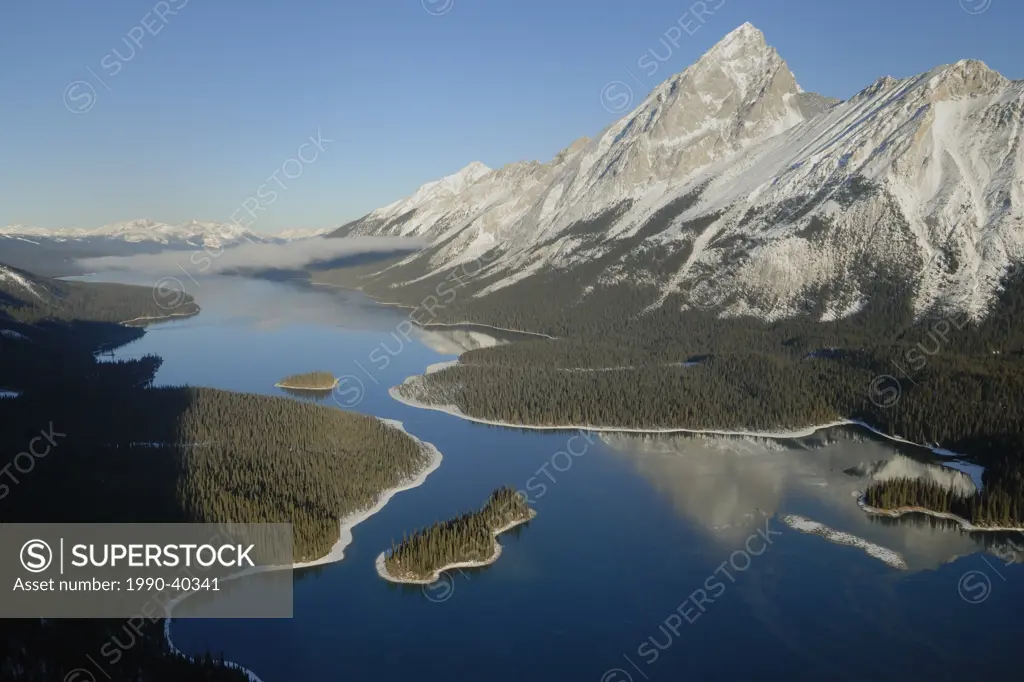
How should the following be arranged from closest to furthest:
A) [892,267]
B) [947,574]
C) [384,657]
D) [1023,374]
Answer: [384,657], [947,574], [1023,374], [892,267]

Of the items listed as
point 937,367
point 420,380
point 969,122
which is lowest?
point 420,380

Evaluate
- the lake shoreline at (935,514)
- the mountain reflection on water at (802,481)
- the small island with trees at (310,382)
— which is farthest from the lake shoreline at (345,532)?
the lake shoreline at (935,514)

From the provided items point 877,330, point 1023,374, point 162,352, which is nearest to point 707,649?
point 1023,374

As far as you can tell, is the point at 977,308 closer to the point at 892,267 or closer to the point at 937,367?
the point at 892,267

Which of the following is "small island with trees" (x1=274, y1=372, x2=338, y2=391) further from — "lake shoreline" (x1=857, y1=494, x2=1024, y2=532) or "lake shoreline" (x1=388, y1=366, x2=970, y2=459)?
"lake shoreline" (x1=857, y1=494, x2=1024, y2=532)

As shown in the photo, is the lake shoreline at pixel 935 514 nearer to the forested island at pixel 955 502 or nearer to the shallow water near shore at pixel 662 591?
the forested island at pixel 955 502

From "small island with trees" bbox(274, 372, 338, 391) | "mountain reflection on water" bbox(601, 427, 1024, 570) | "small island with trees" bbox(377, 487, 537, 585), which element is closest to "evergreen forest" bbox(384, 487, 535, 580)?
"small island with trees" bbox(377, 487, 537, 585)
